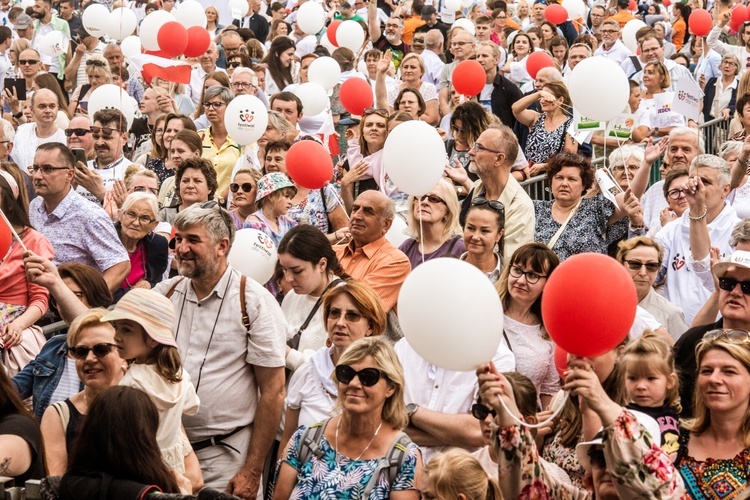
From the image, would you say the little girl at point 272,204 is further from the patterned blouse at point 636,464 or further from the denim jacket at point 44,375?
the patterned blouse at point 636,464

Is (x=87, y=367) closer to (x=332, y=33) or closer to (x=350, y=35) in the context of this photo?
(x=350, y=35)

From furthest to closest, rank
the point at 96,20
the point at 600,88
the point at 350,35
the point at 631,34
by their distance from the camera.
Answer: the point at 631,34 < the point at 350,35 < the point at 96,20 < the point at 600,88

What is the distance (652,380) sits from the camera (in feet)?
14.4

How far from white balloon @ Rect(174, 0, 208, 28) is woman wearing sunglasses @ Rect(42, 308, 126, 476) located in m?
8.03

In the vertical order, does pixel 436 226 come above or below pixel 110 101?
above

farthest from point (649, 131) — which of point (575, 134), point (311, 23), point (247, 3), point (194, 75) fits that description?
point (247, 3)

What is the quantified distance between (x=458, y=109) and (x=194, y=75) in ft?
16.6

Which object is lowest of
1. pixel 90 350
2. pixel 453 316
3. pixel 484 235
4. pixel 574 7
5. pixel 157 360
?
pixel 574 7

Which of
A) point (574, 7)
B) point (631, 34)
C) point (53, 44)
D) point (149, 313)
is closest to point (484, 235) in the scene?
point (149, 313)

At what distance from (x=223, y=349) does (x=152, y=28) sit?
6.47 metres

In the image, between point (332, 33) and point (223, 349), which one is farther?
point (332, 33)

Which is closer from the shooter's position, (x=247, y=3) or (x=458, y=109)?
(x=458, y=109)

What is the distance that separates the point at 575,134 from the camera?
27.8 feet

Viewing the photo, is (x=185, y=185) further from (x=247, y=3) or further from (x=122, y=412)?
(x=247, y=3)
